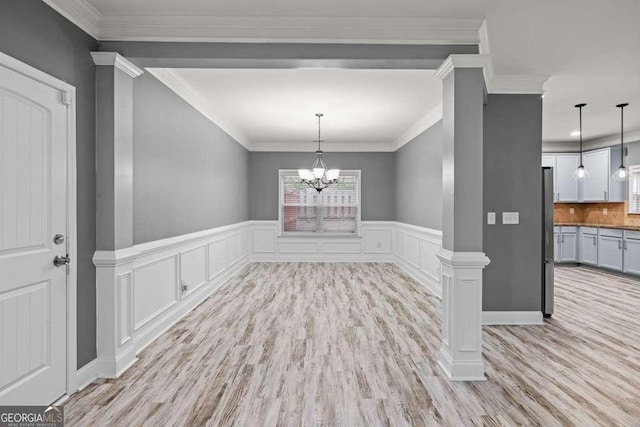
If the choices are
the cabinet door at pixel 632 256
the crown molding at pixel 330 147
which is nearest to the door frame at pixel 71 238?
the crown molding at pixel 330 147

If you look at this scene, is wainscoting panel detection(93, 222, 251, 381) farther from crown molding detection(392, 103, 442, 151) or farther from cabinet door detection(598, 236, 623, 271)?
cabinet door detection(598, 236, 623, 271)

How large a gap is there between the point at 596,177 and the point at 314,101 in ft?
21.2

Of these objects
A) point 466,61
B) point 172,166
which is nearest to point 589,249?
point 466,61

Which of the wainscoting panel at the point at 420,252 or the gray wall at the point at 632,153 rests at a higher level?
the gray wall at the point at 632,153

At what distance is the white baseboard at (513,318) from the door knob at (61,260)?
13.0 feet

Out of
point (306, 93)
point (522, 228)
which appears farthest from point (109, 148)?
point (522, 228)

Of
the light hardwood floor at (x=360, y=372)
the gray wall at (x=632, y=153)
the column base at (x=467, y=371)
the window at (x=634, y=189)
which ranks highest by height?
the gray wall at (x=632, y=153)

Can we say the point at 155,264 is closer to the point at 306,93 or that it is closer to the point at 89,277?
the point at 89,277

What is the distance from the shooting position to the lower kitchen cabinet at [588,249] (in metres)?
7.33

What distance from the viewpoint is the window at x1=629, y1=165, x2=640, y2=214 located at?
22.9 feet

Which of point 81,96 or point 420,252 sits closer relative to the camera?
point 81,96

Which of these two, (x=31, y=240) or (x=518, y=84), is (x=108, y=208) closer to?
(x=31, y=240)

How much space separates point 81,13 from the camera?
2555 mm

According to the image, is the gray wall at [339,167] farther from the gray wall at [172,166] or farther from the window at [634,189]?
the window at [634,189]
